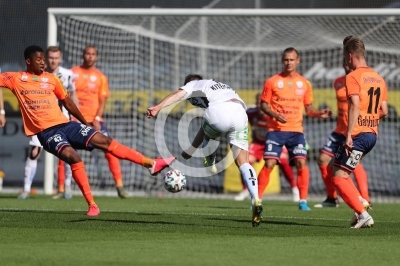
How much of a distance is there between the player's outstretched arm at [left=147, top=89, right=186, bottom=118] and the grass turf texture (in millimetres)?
1246

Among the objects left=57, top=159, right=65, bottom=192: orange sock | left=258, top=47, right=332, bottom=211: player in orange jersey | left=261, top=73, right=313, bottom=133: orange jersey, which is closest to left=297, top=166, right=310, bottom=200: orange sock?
left=258, top=47, right=332, bottom=211: player in orange jersey

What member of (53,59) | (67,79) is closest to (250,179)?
(67,79)

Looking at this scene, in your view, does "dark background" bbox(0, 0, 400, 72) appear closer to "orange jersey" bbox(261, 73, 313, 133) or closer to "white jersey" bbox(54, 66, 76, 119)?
"white jersey" bbox(54, 66, 76, 119)

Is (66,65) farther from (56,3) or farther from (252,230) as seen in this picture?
(252,230)

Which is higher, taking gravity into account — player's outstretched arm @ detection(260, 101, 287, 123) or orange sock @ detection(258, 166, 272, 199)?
player's outstretched arm @ detection(260, 101, 287, 123)

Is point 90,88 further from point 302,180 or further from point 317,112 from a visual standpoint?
point 317,112

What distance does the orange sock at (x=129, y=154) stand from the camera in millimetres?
10514

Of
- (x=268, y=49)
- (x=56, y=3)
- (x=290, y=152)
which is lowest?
(x=290, y=152)

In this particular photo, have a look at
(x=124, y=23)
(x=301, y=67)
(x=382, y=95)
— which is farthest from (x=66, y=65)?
(x=382, y=95)

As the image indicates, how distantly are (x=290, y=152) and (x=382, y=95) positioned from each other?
4.12 metres

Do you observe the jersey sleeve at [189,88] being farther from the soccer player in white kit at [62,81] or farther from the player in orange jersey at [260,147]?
the player in orange jersey at [260,147]

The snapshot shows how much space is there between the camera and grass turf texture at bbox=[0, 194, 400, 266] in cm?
709

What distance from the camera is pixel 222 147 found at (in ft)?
66.2

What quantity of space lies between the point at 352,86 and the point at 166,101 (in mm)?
2037
